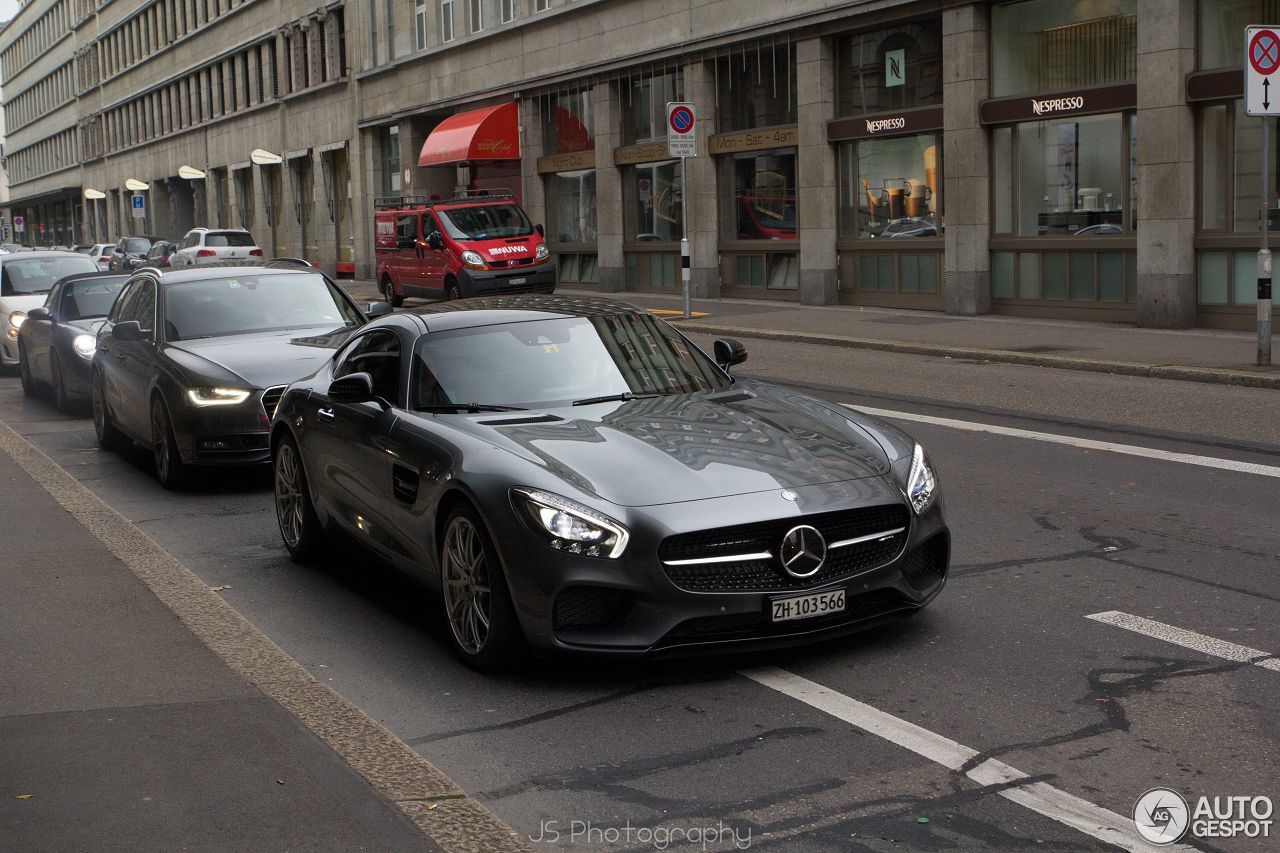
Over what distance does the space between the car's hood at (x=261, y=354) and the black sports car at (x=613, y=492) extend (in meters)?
3.23

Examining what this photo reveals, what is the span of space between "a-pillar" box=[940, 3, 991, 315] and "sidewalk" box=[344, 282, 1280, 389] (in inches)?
21.9

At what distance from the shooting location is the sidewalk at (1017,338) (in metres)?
15.5

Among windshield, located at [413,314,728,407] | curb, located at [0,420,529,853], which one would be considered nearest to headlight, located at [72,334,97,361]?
curb, located at [0,420,529,853]

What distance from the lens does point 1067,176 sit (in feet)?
70.0

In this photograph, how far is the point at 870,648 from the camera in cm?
604

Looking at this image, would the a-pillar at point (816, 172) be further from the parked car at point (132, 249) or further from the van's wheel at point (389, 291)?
the parked car at point (132, 249)

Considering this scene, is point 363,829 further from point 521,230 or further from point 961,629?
point 521,230

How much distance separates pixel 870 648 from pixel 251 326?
7.06 meters

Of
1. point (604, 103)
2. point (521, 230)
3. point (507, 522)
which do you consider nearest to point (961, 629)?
point (507, 522)

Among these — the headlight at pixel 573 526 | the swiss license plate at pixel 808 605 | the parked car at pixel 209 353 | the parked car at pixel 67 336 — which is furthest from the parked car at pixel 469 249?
the swiss license plate at pixel 808 605

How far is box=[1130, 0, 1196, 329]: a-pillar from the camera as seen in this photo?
62.5ft

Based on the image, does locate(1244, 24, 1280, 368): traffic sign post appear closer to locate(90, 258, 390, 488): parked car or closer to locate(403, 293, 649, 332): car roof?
locate(90, 258, 390, 488): parked car

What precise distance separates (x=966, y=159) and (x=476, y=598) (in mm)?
18105

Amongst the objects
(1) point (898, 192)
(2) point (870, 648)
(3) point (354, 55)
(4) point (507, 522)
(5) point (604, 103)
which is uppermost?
(3) point (354, 55)
